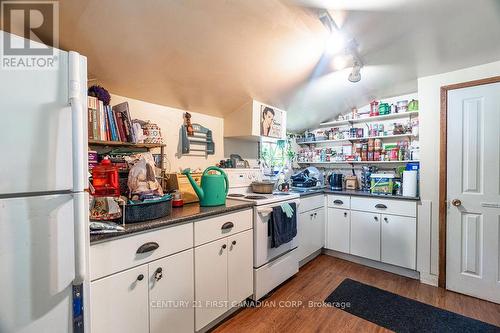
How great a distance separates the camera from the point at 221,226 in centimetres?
166

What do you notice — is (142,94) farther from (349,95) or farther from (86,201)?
(349,95)

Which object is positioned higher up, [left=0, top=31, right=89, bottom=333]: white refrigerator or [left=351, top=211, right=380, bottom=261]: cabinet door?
[left=0, top=31, right=89, bottom=333]: white refrigerator

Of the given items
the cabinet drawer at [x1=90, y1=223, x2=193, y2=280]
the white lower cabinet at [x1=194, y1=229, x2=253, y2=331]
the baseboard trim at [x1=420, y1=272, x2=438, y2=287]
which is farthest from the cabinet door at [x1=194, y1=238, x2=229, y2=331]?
the baseboard trim at [x1=420, y1=272, x2=438, y2=287]

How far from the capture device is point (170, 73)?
5.70 feet

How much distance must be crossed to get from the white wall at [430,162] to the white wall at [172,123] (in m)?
2.19

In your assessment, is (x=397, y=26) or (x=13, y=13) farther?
(x=397, y=26)

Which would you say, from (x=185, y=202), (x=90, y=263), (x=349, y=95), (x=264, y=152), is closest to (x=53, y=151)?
(x=90, y=263)

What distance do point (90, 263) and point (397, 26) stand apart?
243cm

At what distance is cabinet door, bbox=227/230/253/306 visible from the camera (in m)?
1.74

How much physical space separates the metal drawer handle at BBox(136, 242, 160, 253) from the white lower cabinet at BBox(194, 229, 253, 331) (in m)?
0.30

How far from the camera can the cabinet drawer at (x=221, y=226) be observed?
4.99ft

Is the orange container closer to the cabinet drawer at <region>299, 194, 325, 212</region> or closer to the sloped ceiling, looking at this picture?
the sloped ceiling
